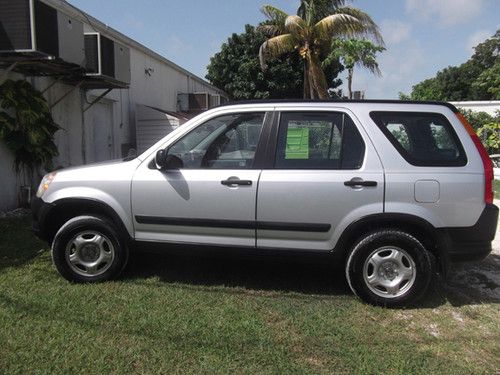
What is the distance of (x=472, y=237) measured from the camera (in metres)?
4.05

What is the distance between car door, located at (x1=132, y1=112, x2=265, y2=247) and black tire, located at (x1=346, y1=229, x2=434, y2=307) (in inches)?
38.9

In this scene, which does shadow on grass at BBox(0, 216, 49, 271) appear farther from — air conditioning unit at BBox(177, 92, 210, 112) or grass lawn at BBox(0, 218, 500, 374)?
Result: air conditioning unit at BBox(177, 92, 210, 112)

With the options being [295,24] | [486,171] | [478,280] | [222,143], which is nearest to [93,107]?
[222,143]

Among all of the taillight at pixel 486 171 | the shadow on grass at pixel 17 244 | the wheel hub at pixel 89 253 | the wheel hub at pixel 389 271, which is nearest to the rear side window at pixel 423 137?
the taillight at pixel 486 171

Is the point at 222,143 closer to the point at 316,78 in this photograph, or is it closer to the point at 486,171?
the point at 486,171

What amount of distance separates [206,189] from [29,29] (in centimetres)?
418

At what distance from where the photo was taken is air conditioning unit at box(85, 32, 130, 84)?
8914mm

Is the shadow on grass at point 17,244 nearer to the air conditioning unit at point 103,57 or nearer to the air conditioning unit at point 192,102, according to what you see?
the air conditioning unit at point 103,57

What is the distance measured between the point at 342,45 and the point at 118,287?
18.5 m

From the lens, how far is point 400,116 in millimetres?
4246

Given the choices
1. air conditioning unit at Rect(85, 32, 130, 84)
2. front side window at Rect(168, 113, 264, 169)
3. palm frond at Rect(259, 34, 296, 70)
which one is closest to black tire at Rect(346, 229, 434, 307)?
front side window at Rect(168, 113, 264, 169)

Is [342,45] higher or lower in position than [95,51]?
higher

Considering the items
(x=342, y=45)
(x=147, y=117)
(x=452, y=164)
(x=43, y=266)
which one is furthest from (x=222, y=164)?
(x=342, y=45)

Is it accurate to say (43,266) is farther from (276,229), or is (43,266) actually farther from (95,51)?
(95,51)
